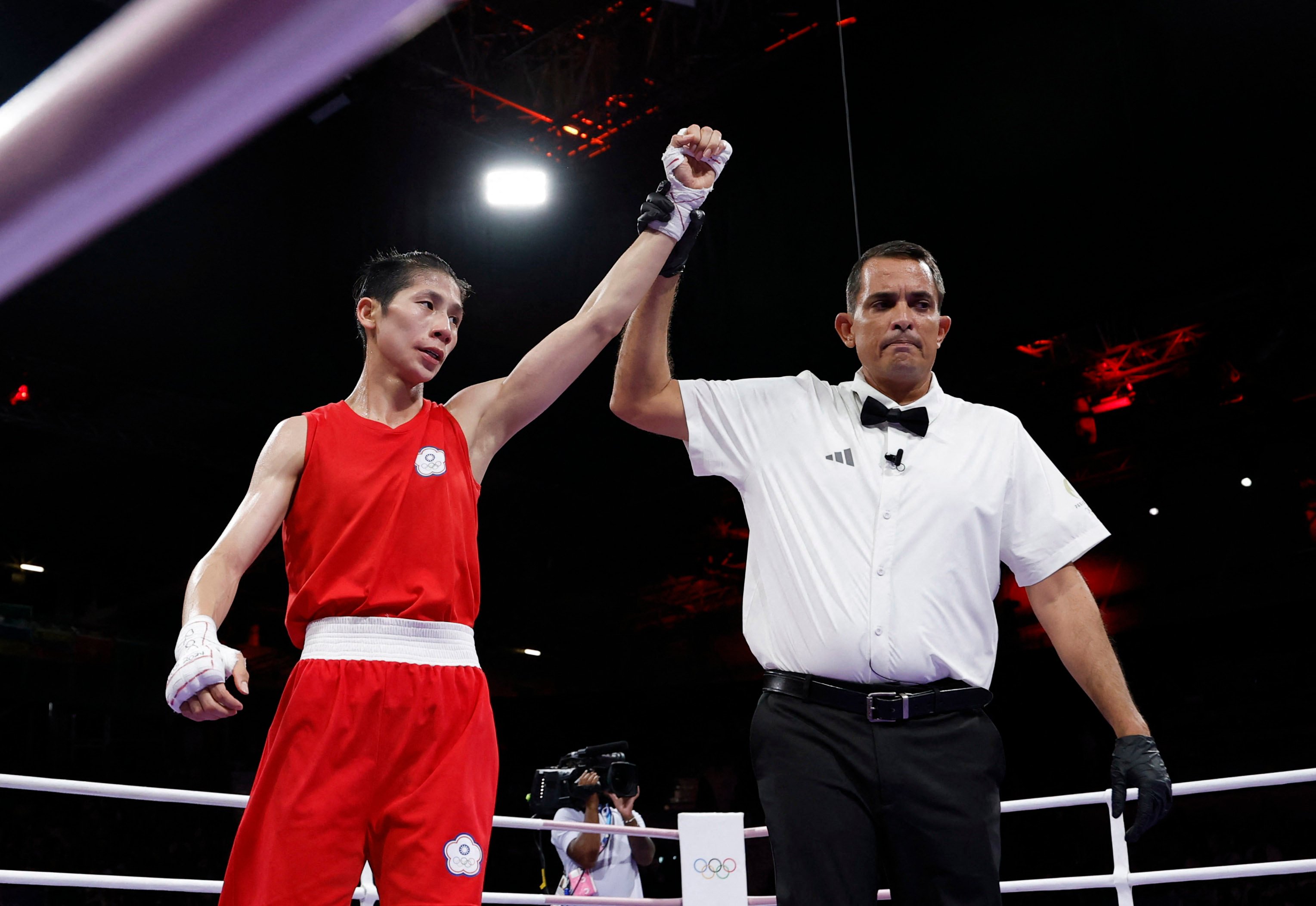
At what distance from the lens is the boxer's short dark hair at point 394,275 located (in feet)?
6.50

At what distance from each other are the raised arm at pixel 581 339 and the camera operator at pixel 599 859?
2.69 metres

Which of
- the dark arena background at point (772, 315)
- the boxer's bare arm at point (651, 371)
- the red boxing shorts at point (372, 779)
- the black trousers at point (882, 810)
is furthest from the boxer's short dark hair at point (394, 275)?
the dark arena background at point (772, 315)

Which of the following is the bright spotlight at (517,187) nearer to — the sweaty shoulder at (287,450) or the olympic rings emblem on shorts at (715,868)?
the olympic rings emblem on shorts at (715,868)

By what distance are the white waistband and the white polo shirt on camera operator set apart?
2.88 meters

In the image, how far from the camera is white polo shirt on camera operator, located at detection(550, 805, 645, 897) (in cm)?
446

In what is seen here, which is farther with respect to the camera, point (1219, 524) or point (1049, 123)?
point (1219, 524)

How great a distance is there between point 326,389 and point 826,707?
650cm

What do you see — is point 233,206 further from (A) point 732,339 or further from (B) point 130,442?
(A) point 732,339

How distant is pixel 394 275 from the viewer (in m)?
2.00

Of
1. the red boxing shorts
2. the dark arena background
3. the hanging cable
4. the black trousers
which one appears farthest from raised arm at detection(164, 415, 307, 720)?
the hanging cable

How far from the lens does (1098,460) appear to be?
853 centimetres

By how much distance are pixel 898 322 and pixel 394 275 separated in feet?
2.93

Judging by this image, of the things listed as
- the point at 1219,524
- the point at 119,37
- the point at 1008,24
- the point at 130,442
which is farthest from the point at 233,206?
the point at 1219,524

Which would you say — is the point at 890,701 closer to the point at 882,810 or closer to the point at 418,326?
the point at 882,810
